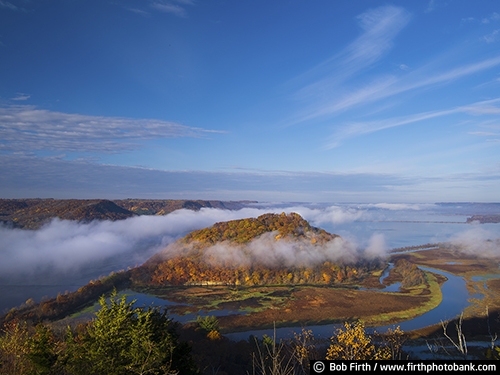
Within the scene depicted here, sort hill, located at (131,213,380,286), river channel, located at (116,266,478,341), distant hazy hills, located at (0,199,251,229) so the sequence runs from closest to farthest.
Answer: river channel, located at (116,266,478,341) < hill, located at (131,213,380,286) < distant hazy hills, located at (0,199,251,229)

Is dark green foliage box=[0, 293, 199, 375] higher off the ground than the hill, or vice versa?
dark green foliage box=[0, 293, 199, 375]

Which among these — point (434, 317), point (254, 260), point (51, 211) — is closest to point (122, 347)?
point (434, 317)

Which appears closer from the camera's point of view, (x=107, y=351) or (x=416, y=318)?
(x=107, y=351)

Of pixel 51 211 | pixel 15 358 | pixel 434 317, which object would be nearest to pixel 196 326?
pixel 15 358

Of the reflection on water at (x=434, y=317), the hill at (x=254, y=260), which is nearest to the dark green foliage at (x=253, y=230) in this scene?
the hill at (x=254, y=260)

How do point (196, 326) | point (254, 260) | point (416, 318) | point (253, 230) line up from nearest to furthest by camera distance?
point (196, 326) < point (416, 318) < point (254, 260) < point (253, 230)

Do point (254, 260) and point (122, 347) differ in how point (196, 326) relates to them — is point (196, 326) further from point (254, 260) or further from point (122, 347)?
point (254, 260)

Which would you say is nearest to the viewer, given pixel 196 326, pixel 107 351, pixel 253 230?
pixel 107 351

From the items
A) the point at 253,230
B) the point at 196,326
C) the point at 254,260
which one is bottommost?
the point at 254,260

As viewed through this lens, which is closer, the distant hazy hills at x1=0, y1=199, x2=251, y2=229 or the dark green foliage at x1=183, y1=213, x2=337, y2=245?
the dark green foliage at x1=183, y1=213, x2=337, y2=245

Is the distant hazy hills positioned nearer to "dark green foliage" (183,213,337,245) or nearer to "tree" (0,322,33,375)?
"dark green foliage" (183,213,337,245)

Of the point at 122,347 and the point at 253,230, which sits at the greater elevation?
the point at 122,347

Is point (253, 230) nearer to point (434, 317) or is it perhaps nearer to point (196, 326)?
point (434, 317)

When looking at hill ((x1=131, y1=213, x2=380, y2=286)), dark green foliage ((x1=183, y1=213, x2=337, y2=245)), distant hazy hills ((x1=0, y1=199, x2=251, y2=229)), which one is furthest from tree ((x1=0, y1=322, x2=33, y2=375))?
distant hazy hills ((x1=0, y1=199, x2=251, y2=229))
